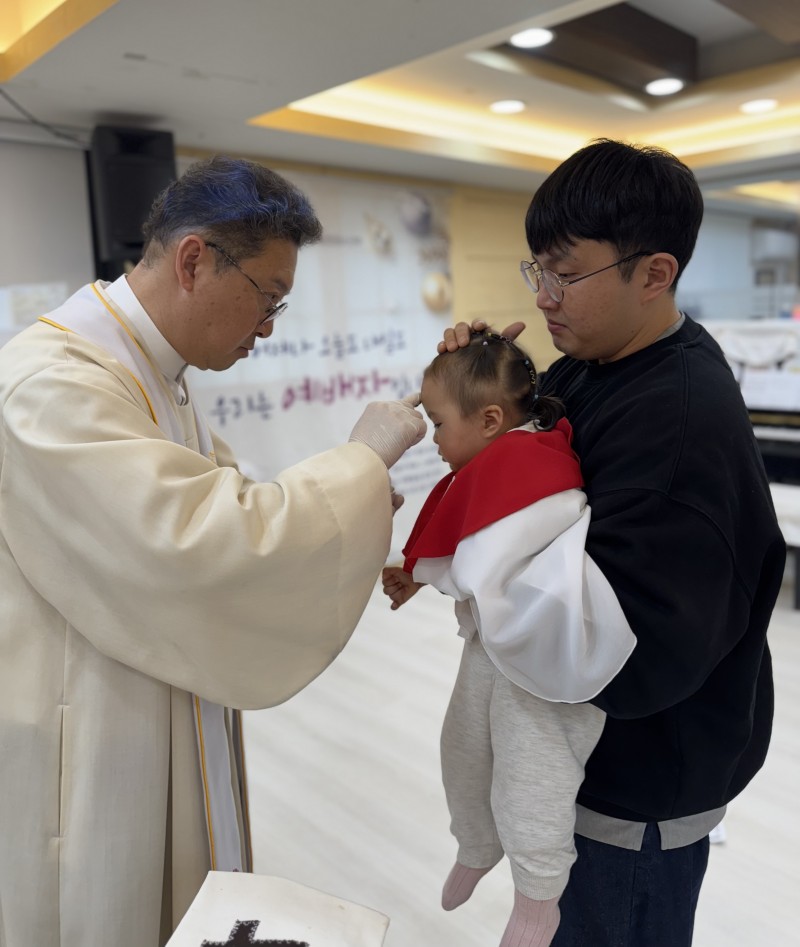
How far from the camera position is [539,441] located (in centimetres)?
109

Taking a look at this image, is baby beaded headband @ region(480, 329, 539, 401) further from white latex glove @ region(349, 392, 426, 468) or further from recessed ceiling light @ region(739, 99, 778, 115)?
recessed ceiling light @ region(739, 99, 778, 115)

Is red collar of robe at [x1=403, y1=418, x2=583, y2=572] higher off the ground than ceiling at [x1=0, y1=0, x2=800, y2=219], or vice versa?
ceiling at [x1=0, y1=0, x2=800, y2=219]

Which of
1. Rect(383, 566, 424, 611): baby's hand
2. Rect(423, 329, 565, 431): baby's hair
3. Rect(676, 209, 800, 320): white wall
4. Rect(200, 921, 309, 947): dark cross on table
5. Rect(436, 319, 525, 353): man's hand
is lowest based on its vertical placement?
Rect(200, 921, 309, 947): dark cross on table

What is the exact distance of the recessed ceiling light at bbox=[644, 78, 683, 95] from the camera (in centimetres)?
407

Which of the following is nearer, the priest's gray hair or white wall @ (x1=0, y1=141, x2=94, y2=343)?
the priest's gray hair

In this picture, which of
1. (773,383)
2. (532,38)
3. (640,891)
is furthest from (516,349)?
(773,383)

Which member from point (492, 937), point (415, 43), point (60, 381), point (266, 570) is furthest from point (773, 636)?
point (60, 381)

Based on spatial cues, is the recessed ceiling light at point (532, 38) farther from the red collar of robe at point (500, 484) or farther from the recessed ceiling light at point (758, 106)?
the red collar of robe at point (500, 484)

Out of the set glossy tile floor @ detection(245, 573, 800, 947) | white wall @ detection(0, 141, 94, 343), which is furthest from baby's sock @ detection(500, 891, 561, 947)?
white wall @ detection(0, 141, 94, 343)

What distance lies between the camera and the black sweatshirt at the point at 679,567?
3.08ft

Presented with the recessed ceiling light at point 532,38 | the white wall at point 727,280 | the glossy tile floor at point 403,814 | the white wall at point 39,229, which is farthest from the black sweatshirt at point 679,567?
the white wall at point 727,280

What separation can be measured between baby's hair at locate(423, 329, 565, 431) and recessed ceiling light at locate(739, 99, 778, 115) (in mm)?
4173

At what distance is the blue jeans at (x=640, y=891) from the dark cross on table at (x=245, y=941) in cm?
53

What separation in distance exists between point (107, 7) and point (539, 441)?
200 cm
